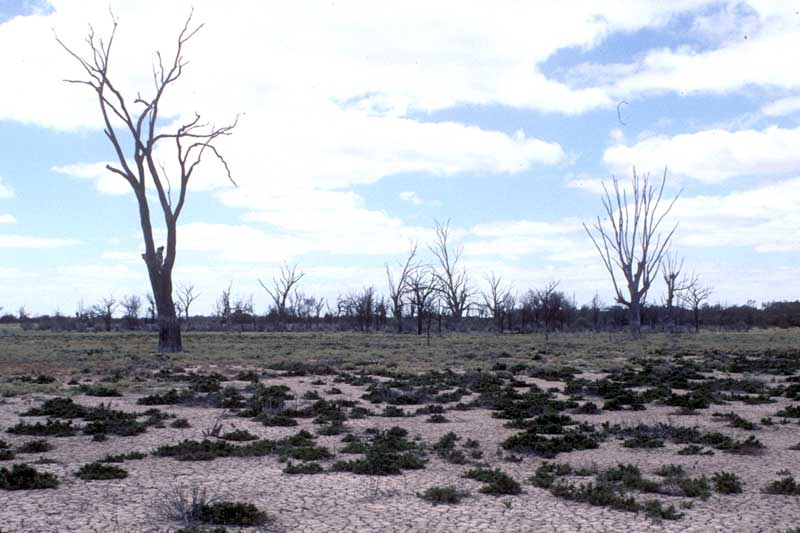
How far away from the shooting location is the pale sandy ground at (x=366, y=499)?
26.8ft

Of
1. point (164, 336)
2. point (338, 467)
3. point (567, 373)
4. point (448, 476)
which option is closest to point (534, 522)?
point (448, 476)

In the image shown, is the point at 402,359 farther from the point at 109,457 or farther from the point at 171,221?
the point at 109,457

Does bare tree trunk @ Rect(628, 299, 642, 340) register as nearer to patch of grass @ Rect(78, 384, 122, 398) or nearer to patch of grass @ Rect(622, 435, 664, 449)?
patch of grass @ Rect(78, 384, 122, 398)

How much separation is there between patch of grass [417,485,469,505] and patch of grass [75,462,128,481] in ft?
12.4

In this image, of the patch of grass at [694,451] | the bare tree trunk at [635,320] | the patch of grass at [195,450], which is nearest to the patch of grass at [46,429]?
the patch of grass at [195,450]

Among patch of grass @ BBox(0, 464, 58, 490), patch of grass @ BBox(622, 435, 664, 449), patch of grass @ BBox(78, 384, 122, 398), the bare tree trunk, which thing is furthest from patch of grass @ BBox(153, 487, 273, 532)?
the bare tree trunk

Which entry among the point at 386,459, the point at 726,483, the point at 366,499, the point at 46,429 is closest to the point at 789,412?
the point at 726,483

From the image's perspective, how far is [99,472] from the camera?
10.1m

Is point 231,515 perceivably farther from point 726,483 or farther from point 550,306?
point 550,306

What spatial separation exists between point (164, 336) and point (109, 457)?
2473cm

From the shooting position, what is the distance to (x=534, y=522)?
836cm

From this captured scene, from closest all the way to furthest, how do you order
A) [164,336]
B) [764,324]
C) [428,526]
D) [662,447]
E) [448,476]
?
[428,526] < [448,476] < [662,447] < [164,336] < [764,324]

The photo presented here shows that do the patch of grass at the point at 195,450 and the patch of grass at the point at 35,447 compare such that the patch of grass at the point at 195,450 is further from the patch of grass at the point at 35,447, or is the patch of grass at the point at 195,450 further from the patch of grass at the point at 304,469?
the patch of grass at the point at 35,447

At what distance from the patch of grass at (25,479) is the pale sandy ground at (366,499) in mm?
186
